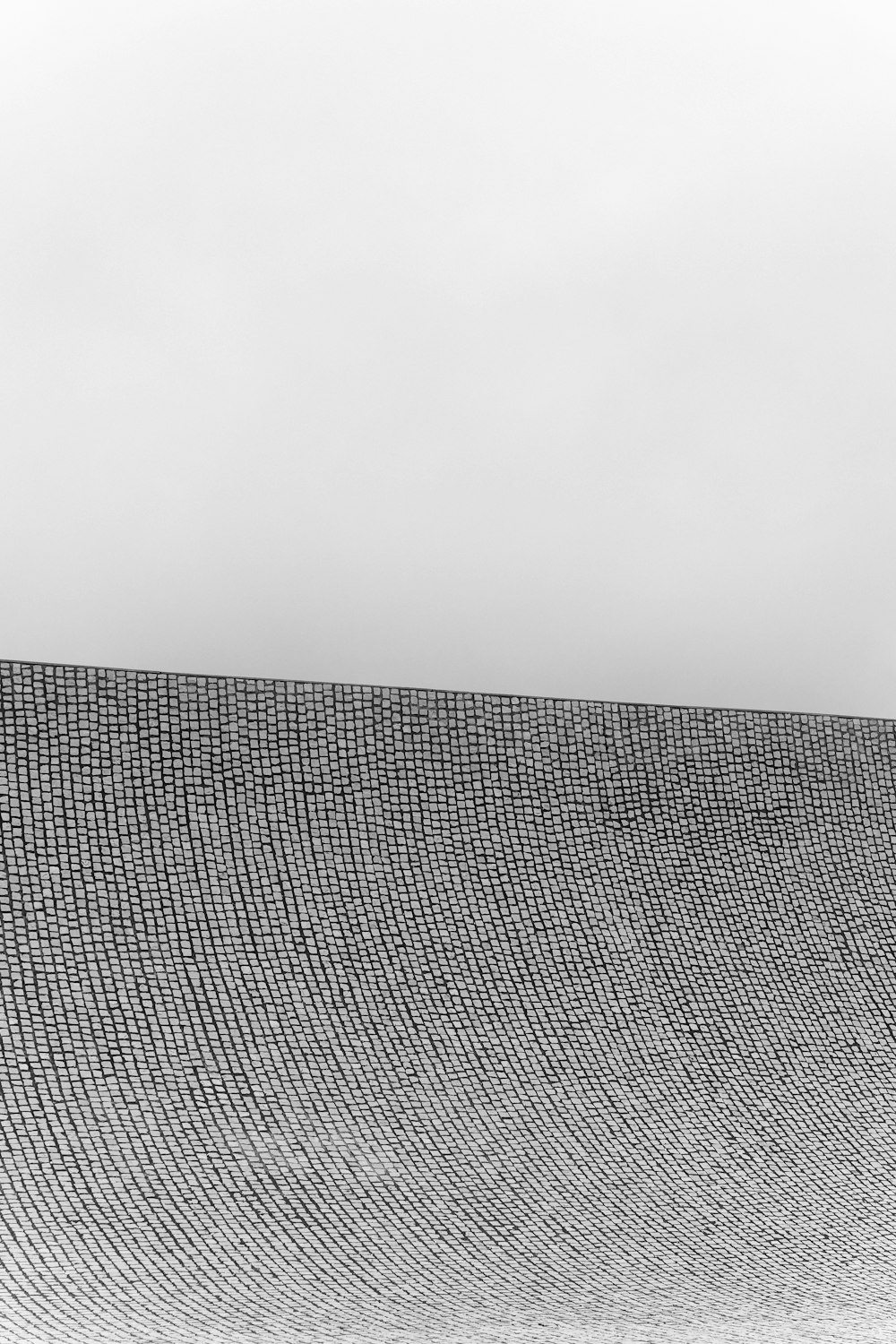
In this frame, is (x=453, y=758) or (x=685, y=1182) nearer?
(x=685, y=1182)

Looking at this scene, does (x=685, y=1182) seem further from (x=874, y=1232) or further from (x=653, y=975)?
(x=653, y=975)

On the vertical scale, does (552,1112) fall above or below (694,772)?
below

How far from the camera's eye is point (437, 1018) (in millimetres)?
4637

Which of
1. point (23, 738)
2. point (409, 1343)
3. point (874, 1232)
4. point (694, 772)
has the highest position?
point (694, 772)

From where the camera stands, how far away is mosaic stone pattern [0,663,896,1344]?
3.48 m

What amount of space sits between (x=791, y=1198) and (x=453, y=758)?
184 cm

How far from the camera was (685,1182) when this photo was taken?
4.10 metres

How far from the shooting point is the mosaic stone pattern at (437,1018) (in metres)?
3.48

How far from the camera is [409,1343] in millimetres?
3080

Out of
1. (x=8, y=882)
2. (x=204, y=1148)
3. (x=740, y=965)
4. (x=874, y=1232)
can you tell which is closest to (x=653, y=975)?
(x=740, y=965)

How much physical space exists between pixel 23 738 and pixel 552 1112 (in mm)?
1903

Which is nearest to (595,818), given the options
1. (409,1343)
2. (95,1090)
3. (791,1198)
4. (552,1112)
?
(552,1112)

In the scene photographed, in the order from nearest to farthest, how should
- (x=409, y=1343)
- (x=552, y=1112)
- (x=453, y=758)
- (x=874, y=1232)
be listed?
1. (x=409, y=1343)
2. (x=874, y=1232)
3. (x=552, y=1112)
4. (x=453, y=758)

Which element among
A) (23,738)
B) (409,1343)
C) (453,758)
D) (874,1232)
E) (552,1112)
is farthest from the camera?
(453,758)
